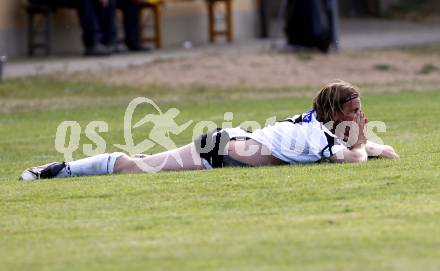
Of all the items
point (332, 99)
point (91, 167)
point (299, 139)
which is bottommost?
point (91, 167)

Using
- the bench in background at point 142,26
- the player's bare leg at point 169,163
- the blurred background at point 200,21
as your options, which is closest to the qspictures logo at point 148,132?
the player's bare leg at point 169,163

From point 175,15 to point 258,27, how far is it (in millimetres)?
2486

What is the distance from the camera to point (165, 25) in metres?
27.0

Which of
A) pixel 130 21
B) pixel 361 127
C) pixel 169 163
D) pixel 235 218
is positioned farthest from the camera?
pixel 130 21

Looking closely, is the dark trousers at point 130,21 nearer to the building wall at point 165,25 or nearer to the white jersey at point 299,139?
the building wall at point 165,25

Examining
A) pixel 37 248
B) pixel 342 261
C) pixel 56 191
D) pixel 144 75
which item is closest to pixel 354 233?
pixel 342 261

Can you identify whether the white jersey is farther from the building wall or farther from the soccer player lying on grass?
the building wall

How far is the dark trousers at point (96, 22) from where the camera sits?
23219 mm

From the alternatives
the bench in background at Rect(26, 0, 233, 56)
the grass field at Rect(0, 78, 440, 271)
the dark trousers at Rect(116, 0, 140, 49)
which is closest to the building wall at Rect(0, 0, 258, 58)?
the bench in background at Rect(26, 0, 233, 56)

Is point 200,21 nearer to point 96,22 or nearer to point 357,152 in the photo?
point 96,22

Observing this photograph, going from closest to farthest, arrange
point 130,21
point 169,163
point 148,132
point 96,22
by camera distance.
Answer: point 169,163, point 148,132, point 96,22, point 130,21

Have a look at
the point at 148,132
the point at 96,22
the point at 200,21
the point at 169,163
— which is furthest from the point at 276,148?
the point at 200,21

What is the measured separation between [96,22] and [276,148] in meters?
13.7

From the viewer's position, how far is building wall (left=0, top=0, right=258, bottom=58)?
23781mm
